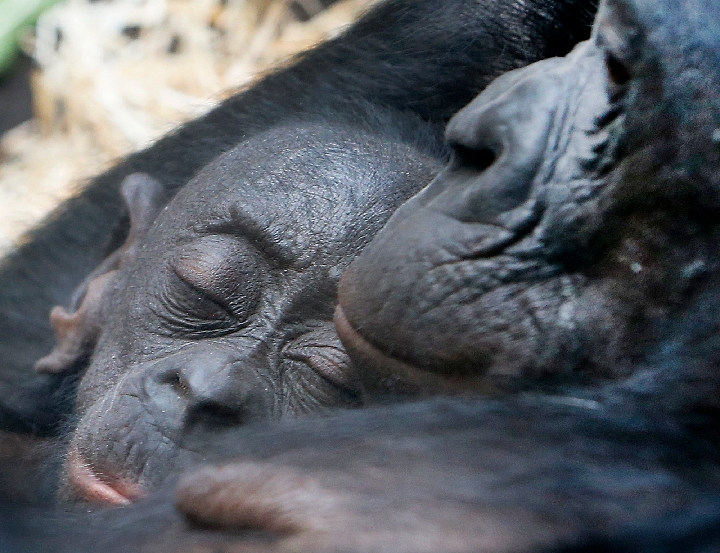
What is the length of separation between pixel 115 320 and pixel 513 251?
29.9 inches

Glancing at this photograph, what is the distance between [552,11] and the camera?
121 cm

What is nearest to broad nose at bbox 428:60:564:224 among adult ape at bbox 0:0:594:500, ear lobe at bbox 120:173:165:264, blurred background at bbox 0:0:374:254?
adult ape at bbox 0:0:594:500

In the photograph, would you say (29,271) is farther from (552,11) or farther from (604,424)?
(604,424)

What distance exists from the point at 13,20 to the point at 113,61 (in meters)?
0.30

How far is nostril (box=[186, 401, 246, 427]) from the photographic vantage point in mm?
1098

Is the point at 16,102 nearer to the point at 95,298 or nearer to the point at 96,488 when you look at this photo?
the point at 95,298

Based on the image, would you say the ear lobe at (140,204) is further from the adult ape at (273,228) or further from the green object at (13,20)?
the green object at (13,20)

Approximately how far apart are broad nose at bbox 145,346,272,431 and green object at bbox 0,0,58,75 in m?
1.81

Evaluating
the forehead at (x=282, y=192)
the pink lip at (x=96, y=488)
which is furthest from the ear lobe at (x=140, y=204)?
the pink lip at (x=96, y=488)

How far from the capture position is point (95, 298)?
144cm

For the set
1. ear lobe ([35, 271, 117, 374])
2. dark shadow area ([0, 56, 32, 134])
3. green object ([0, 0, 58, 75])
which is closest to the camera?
ear lobe ([35, 271, 117, 374])

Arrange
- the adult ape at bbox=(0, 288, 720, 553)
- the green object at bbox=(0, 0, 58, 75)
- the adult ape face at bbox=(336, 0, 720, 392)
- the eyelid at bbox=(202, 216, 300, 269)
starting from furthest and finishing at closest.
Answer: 1. the green object at bbox=(0, 0, 58, 75)
2. the eyelid at bbox=(202, 216, 300, 269)
3. the adult ape face at bbox=(336, 0, 720, 392)
4. the adult ape at bbox=(0, 288, 720, 553)

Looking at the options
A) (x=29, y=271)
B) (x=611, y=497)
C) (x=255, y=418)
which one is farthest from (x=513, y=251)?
(x=29, y=271)

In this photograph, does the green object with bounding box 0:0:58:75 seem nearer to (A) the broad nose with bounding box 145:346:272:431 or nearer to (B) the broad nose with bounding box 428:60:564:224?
(A) the broad nose with bounding box 145:346:272:431
